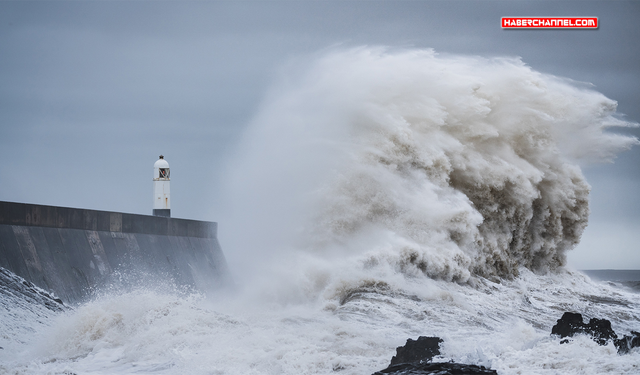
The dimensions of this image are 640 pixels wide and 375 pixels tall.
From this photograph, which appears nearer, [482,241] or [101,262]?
[101,262]

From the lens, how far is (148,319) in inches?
375

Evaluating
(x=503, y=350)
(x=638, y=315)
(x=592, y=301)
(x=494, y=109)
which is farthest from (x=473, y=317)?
(x=494, y=109)

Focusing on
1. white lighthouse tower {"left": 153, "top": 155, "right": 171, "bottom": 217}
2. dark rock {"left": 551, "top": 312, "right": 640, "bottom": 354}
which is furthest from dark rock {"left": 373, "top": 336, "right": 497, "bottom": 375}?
white lighthouse tower {"left": 153, "top": 155, "right": 171, "bottom": 217}

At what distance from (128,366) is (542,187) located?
12523 millimetres

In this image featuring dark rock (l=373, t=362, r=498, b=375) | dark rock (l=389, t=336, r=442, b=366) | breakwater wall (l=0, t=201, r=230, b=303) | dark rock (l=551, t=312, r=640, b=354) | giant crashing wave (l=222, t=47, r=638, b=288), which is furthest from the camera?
giant crashing wave (l=222, t=47, r=638, b=288)

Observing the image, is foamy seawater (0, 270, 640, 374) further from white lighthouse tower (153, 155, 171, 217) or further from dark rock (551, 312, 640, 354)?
white lighthouse tower (153, 155, 171, 217)

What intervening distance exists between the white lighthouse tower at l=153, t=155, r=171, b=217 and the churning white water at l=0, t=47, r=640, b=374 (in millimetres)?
2402

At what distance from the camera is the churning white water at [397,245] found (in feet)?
27.5

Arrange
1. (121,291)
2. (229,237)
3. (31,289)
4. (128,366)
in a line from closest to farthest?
(128,366)
(31,289)
(121,291)
(229,237)

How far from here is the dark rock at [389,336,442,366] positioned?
7750mm

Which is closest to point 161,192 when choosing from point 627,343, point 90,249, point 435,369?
point 90,249

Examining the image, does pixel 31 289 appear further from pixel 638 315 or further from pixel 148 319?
pixel 638 315

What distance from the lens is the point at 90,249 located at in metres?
11.1

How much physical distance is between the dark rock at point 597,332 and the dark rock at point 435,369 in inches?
56.6
